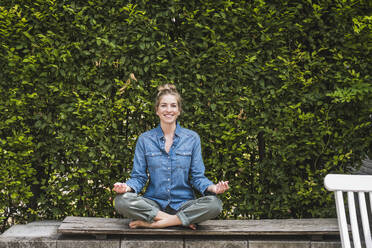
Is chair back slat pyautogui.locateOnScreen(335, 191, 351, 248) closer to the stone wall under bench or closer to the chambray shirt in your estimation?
the stone wall under bench

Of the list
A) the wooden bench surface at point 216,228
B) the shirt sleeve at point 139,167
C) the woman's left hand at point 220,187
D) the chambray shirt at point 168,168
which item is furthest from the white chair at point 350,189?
the shirt sleeve at point 139,167

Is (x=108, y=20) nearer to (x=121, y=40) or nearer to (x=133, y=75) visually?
(x=121, y=40)

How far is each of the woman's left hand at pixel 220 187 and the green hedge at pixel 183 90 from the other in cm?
63

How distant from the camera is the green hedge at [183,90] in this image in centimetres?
397

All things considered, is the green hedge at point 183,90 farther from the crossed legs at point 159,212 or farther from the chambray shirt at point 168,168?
the crossed legs at point 159,212

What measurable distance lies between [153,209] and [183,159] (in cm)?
56

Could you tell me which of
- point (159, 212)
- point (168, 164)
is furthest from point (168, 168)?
point (159, 212)

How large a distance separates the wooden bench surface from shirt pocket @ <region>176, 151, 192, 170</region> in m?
0.57

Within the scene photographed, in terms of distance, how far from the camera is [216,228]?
3.60 meters

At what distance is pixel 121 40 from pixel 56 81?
2.59 ft

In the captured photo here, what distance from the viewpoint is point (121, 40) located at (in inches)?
159

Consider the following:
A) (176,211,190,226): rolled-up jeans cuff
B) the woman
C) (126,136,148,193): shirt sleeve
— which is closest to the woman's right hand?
the woman

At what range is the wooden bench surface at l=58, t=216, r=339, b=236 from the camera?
3484 mm

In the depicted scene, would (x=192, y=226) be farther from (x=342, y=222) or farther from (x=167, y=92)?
(x=342, y=222)
